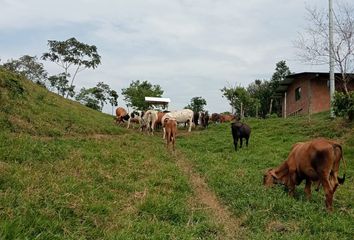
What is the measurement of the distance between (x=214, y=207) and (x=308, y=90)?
2654 cm

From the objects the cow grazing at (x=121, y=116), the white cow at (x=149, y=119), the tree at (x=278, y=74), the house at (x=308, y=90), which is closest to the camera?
the white cow at (x=149, y=119)

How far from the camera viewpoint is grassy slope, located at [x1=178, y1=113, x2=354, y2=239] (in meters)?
6.96

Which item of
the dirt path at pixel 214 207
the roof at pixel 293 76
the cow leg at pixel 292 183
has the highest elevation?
the roof at pixel 293 76

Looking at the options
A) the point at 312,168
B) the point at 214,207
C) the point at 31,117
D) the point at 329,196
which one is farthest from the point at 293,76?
the point at 214,207

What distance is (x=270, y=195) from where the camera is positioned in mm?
9102

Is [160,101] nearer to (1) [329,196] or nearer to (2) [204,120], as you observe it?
(2) [204,120]

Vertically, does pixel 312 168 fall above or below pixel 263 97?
below

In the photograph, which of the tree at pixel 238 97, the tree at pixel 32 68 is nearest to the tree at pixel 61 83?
the tree at pixel 32 68

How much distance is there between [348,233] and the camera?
682 centimetres

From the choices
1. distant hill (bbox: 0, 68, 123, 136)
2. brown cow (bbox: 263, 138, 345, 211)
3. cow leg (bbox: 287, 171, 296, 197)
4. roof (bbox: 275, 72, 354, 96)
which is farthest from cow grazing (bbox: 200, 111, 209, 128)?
cow leg (bbox: 287, 171, 296, 197)

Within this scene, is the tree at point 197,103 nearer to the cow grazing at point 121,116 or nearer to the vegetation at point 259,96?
the vegetation at point 259,96

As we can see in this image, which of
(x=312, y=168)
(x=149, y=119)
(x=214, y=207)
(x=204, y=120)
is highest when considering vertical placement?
(x=204, y=120)

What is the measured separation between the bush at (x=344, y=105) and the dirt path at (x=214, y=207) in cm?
1037

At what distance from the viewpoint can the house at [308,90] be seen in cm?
3356
